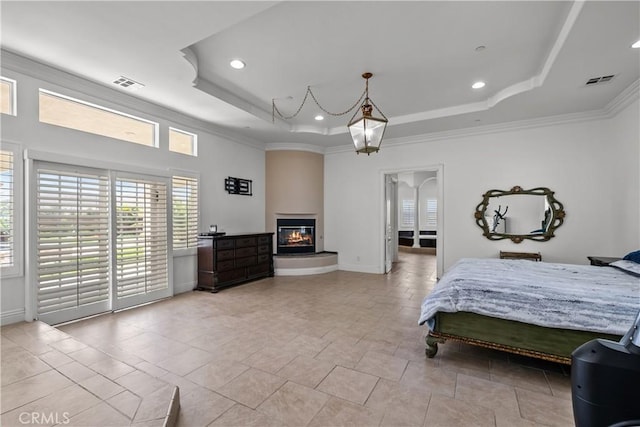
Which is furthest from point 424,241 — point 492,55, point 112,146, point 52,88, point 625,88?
point 52,88

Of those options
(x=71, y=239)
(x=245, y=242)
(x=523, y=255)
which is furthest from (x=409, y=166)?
(x=71, y=239)

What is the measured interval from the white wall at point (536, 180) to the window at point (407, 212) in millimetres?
6109

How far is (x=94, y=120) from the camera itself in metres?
4.04

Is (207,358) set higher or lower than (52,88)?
lower

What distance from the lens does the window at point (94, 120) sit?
3.63 metres

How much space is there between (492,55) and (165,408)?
4617 millimetres

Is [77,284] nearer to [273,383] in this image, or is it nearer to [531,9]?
[273,383]

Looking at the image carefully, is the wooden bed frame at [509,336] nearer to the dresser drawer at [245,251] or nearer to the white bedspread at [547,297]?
the white bedspread at [547,297]

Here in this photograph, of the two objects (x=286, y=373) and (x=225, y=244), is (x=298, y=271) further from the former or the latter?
(x=286, y=373)

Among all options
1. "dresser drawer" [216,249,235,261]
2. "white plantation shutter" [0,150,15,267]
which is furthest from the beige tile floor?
"dresser drawer" [216,249,235,261]

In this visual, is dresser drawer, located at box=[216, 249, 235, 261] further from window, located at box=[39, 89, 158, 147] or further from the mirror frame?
the mirror frame

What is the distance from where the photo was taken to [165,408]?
1.87 m

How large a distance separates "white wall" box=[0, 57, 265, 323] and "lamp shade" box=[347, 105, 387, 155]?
3.24m

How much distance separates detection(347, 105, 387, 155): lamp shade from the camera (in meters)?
3.44
